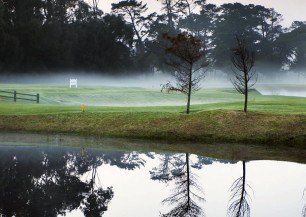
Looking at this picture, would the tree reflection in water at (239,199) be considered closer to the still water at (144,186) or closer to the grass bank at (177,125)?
the still water at (144,186)

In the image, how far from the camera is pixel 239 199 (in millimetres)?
17312

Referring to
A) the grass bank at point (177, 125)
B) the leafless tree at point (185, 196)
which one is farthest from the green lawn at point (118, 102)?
the leafless tree at point (185, 196)

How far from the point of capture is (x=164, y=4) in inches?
4648

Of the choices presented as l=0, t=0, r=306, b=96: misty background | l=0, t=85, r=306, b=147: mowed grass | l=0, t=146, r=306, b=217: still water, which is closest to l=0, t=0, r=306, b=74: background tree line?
l=0, t=0, r=306, b=96: misty background

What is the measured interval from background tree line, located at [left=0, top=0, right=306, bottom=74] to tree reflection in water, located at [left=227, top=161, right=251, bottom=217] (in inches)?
2630

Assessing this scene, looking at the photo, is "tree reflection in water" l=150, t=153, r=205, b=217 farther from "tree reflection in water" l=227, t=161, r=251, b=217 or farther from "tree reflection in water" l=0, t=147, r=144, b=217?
"tree reflection in water" l=0, t=147, r=144, b=217

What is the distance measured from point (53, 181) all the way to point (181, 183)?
4.82 meters

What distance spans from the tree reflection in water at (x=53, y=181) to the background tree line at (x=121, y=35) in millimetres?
58418

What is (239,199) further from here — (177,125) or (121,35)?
(121,35)

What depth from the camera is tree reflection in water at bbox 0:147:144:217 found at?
1579 cm

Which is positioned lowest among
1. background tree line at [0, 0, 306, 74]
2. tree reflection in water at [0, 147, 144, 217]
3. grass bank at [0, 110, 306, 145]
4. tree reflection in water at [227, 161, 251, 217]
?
tree reflection in water at [0, 147, 144, 217]

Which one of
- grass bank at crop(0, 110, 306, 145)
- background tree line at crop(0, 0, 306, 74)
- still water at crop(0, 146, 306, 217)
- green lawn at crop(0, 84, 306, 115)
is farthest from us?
background tree line at crop(0, 0, 306, 74)

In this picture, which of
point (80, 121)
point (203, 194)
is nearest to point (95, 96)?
point (80, 121)

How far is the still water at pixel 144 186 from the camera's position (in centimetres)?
1576
